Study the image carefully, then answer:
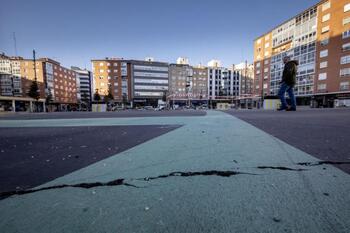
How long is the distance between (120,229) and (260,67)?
6349cm

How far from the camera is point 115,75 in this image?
67.6 m

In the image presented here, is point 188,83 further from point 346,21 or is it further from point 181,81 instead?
point 346,21

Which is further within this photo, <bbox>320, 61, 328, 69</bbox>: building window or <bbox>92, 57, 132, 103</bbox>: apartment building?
<bbox>92, 57, 132, 103</bbox>: apartment building

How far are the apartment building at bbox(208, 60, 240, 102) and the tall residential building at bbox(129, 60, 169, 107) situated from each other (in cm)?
2218

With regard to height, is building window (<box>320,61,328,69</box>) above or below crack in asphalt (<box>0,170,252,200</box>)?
above

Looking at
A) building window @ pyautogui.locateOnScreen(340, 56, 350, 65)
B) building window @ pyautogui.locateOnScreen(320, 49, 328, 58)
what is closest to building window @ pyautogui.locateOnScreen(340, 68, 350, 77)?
building window @ pyautogui.locateOnScreen(340, 56, 350, 65)

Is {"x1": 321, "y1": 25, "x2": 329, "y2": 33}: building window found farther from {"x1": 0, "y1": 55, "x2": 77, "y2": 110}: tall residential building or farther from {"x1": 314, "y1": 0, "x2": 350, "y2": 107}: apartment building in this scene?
{"x1": 0, "y1": 55, "x2": 77, "y2": 110}: tall residential building

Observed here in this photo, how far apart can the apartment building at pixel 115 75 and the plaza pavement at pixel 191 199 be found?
68603 mm

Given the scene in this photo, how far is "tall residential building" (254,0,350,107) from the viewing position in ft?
112

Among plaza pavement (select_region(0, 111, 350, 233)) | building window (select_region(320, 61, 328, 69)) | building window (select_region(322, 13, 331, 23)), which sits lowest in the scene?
plaza pavement (select_region(0, 111, 350, 233))

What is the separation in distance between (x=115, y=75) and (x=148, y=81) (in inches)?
542

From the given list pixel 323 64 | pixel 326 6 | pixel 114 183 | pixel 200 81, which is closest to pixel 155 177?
pixel 114 183

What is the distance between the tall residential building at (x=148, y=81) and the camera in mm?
67812

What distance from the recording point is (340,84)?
3462cm
